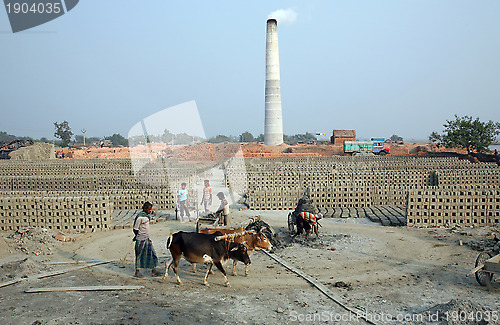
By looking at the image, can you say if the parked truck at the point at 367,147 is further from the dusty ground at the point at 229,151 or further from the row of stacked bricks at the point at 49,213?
the row of stacked bricks at the point at 49,213

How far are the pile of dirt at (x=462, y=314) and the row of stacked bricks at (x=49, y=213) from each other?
10.0 metres

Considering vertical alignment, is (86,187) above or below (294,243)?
above

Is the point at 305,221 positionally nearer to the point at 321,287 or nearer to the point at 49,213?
the point at 321,287

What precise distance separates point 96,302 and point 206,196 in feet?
24.4

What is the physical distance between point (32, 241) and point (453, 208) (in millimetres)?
13046

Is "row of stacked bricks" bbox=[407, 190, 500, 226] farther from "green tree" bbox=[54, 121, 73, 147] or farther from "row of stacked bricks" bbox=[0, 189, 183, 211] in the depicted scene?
"green tree" bbox=[54, 121, 73, 147]

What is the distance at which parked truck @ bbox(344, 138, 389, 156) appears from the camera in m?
46.9

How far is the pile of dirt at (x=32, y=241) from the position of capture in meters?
9.47

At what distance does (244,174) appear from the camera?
2102 centimetres

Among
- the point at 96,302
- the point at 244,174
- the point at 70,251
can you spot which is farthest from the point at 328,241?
the point at 244,174

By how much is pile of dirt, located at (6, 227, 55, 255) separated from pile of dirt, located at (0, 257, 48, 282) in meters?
1.82

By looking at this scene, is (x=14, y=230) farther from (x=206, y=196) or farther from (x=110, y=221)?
Answer: (x=206, y=196)

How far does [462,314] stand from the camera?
537 centimetres

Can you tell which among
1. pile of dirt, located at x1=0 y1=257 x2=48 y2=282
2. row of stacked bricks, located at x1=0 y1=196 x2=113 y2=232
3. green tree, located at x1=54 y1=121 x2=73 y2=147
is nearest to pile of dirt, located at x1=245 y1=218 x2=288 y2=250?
pile of dirt, located at x1=0 y1=257 x2=48 y2=282
